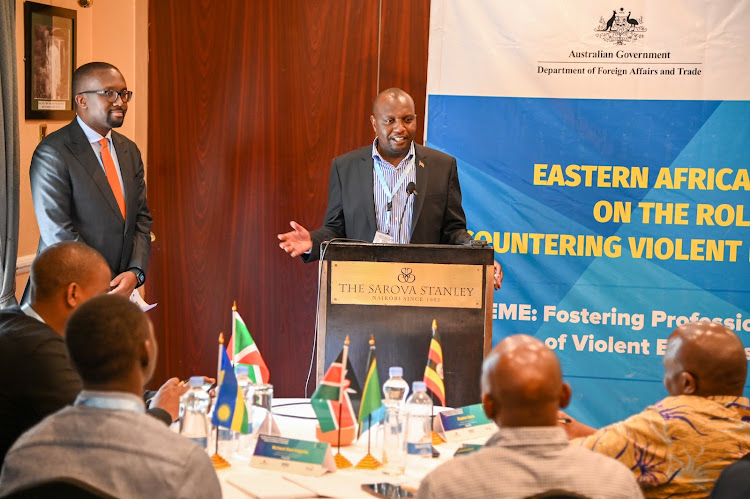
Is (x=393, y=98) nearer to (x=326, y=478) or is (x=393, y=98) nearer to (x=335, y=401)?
(x=335, y=401)

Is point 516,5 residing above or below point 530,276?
above

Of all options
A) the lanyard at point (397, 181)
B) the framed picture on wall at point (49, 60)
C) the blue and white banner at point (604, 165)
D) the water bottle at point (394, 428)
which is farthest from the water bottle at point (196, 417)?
the blue and white banner at point (604, 165)

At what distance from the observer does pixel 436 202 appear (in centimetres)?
448

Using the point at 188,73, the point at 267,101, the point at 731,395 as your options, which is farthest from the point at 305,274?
the point at 731,395

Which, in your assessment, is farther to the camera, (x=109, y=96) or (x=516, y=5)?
(x=516, y=5)

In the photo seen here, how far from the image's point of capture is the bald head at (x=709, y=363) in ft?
8.01

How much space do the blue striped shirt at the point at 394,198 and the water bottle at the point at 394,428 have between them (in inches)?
65.6

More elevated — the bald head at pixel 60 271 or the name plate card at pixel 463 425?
the bald head at pixel 60 271

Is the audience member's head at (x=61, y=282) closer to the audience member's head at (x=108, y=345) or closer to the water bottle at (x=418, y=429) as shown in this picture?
the audience member's head at (x=108, y=345)

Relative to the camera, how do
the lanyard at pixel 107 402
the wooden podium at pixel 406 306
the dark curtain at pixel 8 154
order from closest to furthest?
1. the lanyard at pixel 107 402
2. the wooden podium at pixel 406 306
3. the dark curtain at pixel 8 154

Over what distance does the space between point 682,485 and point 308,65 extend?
3.89m

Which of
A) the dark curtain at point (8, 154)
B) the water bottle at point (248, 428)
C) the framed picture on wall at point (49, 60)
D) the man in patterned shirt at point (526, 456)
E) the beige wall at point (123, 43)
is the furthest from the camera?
the beige wall at point (123, 43)

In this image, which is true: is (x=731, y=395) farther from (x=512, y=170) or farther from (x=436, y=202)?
(x=512, y=170)

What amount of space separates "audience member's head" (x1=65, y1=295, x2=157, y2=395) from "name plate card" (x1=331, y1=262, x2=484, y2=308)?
1465 mm
